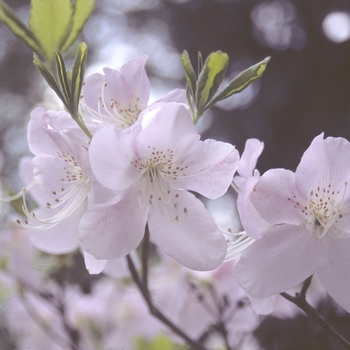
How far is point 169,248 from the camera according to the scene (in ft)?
1.52

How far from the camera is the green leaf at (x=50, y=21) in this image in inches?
18.6

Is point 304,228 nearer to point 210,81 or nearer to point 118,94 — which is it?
point 210,81

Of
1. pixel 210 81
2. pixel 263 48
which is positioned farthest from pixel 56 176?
pixel 263 48

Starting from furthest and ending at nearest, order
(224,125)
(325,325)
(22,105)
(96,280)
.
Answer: (224,125), (22,105), (96,280), (325,325)

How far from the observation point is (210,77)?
17.8 inches

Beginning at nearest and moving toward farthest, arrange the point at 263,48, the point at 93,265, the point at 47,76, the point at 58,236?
the point at 47,76 → the point at 93,265 → the point at 58,236 → the point at 263,48

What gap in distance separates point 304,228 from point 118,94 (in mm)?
273

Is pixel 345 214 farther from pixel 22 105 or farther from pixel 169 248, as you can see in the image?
pixel 22 105

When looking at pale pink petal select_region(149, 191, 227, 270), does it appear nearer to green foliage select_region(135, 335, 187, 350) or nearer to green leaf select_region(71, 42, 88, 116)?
green leaf select_region(71, 42, 88, 116)

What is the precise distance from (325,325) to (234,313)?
0.44 metres

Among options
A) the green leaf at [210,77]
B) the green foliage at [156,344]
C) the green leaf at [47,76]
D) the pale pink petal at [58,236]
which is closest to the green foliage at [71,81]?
the green leaf at [47,76]

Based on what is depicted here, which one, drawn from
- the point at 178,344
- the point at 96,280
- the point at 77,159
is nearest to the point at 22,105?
the point at 96,280

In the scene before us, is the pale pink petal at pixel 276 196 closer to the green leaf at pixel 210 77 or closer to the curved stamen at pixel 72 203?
the green leaf at pixel 210 77

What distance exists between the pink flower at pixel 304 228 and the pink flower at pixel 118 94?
0.21 m
